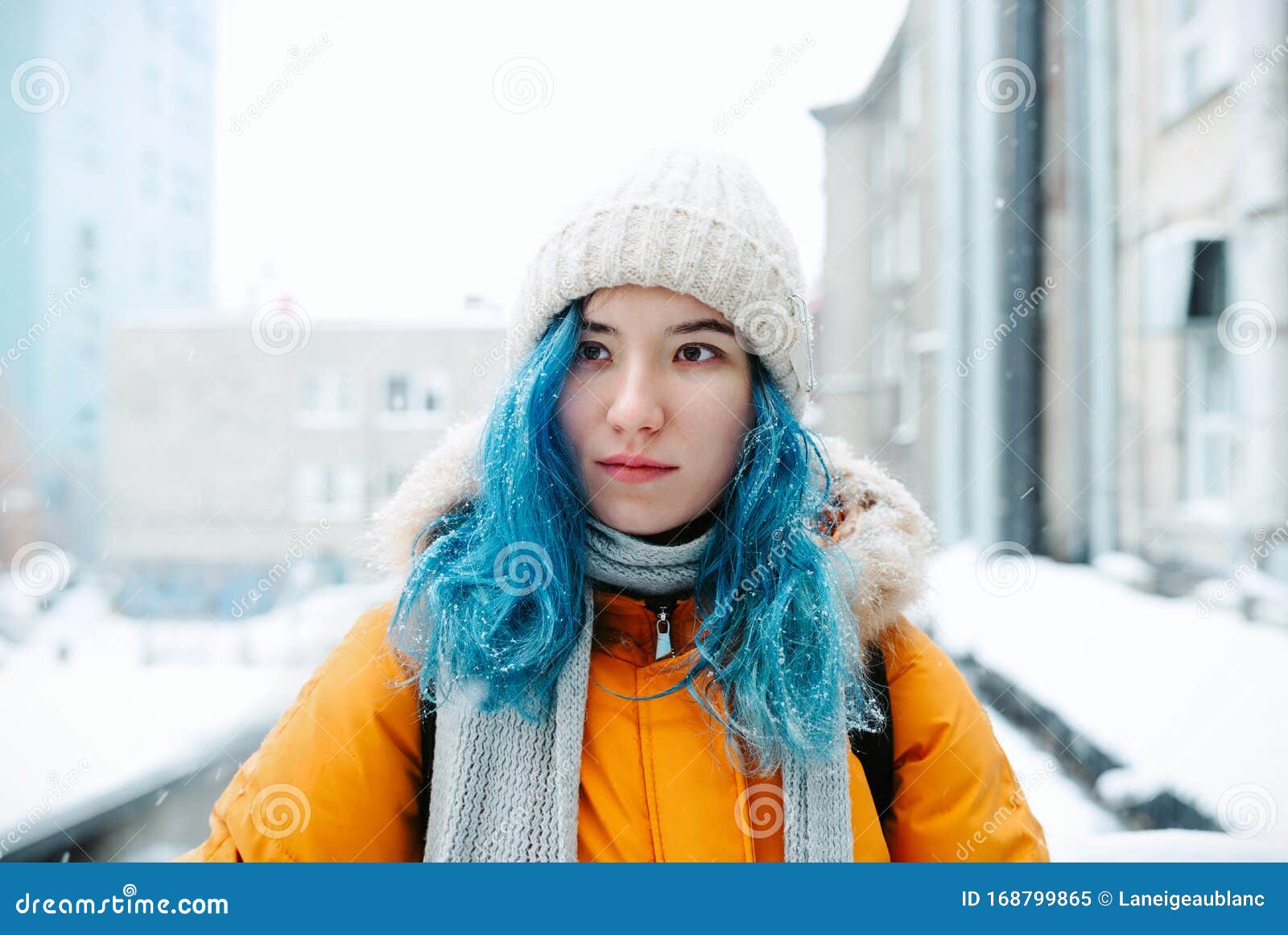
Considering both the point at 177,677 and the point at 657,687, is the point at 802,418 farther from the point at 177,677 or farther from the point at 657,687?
the point at 177,677

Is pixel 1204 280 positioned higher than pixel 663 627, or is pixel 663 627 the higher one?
pixel 1204 280

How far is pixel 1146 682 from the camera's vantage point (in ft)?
6.77

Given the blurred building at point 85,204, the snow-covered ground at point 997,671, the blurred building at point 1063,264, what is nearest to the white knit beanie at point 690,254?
the snow-covered ground at point 997,671


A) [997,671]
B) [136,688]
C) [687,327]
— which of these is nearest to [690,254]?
[687,327]

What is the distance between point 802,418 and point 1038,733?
1473 mm

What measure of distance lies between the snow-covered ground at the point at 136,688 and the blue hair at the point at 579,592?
82cm

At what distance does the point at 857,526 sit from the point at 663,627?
0.34 metres

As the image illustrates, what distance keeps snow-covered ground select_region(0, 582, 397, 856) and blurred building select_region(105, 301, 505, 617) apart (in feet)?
0.36

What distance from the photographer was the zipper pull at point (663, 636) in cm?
100

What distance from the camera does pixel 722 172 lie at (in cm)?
108

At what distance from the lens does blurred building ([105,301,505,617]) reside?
2.24m

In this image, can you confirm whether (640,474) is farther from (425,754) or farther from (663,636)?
(425,754)

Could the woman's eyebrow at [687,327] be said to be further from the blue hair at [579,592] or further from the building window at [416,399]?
the building window at [416,399]
